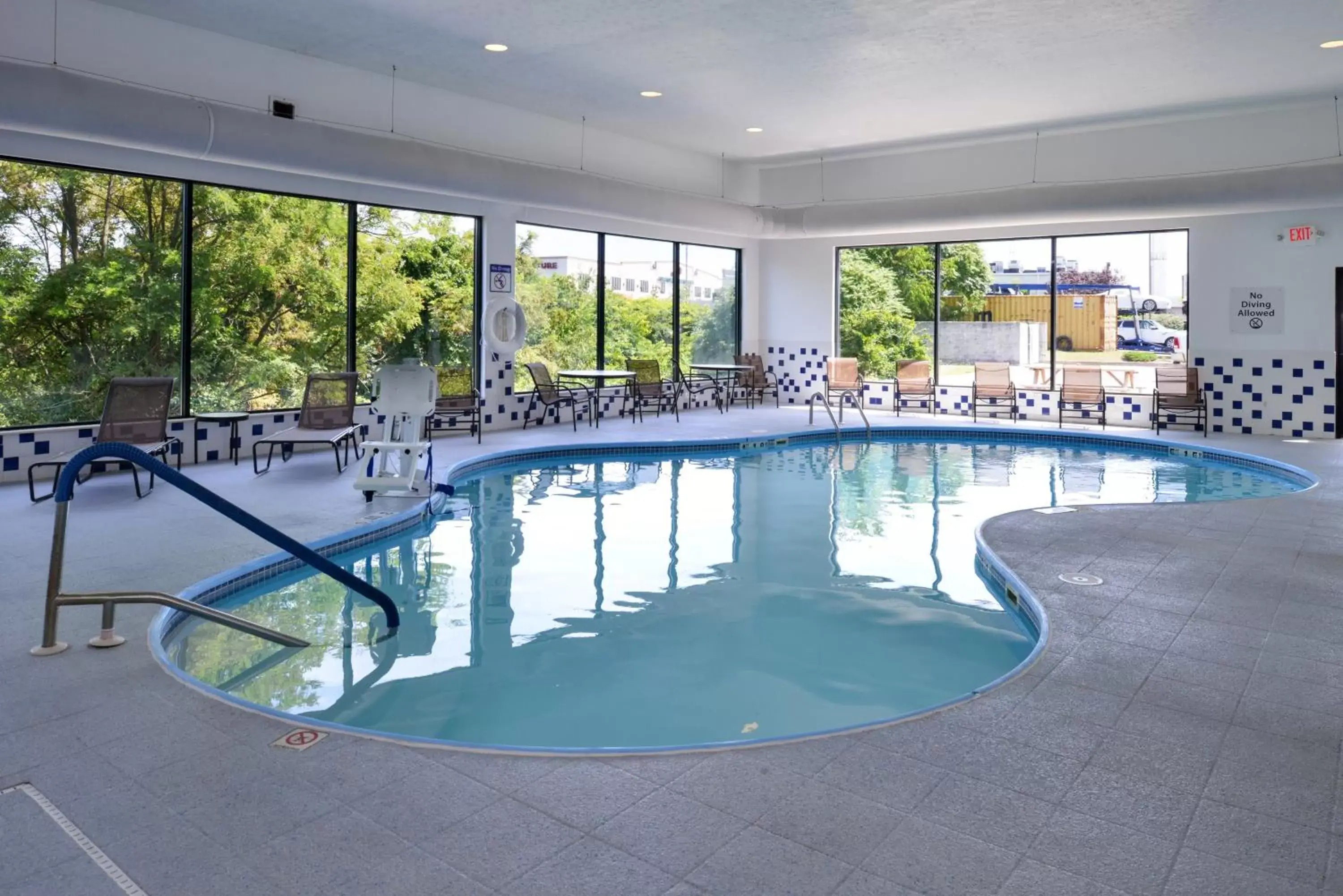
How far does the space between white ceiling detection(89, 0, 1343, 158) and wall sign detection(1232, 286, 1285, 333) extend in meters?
2.25

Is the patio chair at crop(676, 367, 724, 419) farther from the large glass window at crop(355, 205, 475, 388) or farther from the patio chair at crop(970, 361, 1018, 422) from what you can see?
the large glass window at crop(355, 205, 475, 388)

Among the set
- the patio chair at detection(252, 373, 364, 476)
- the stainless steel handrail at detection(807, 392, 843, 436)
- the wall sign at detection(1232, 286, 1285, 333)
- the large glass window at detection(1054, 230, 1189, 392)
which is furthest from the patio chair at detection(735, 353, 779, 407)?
the patio chair at detection(252, 373, 364, 476)

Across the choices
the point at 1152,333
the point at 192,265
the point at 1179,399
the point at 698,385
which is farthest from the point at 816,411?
the point at 192,265

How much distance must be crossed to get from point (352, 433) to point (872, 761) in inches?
291

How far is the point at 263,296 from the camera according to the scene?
9297 millimetres

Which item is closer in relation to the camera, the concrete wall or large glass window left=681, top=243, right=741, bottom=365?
the concrete wall

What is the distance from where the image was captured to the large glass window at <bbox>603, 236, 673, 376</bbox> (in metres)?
13.1

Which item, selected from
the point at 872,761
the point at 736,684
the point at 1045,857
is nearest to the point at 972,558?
the point at 736,684

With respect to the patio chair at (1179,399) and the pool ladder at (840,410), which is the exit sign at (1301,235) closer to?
the patio chair at (1179,399)

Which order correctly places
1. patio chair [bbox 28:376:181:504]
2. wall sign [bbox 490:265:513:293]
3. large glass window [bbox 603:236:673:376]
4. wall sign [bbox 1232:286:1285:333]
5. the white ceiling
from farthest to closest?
1. large glass window [bbox 603:236:673:376]
2. wall sign [bbox 490:265:513:293]
3. wall sign [bbox 1232:286:1285:333]
4. patio chair [bbox 28:376:181:504]
5. the white ceiling

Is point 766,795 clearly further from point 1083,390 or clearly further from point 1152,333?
point 1152,333

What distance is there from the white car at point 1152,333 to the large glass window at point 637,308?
5920 mm

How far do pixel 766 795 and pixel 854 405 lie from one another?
1081 centimetres

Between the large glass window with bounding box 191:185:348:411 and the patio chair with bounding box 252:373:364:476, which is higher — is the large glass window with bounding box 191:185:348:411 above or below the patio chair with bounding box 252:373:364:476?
above
